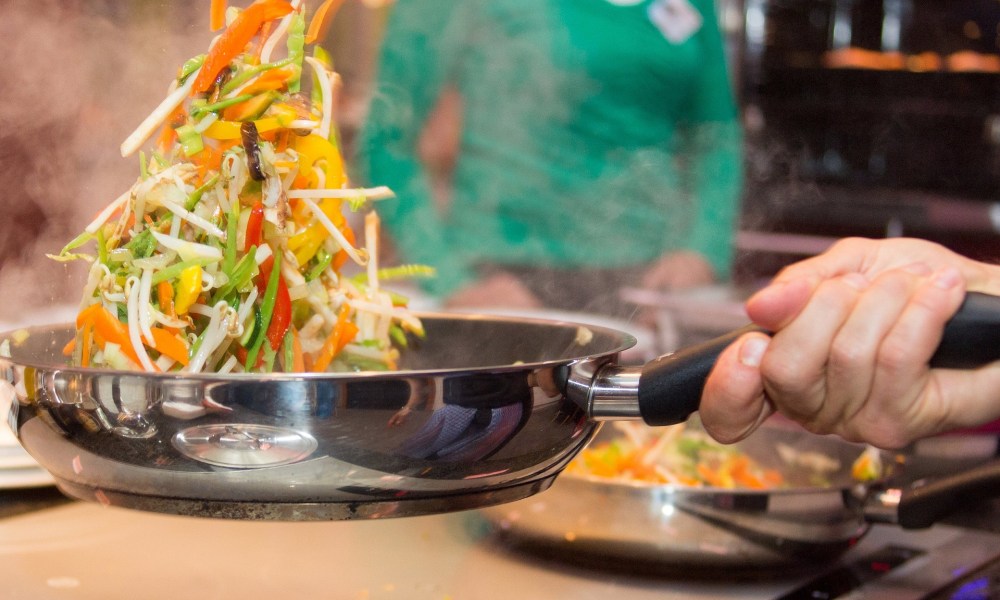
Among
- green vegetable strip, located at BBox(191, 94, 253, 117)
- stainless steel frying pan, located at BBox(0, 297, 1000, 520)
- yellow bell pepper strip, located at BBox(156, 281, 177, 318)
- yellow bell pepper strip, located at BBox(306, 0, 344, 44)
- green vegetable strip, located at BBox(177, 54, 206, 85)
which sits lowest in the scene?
stainless steel frying pan, located at BBox(0, 297, 1000, 520)

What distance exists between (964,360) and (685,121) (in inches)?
75.9

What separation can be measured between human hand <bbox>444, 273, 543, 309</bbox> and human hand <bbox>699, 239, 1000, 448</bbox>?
4.39 ft

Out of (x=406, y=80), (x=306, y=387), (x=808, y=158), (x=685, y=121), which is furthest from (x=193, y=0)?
(x=808, y=158)

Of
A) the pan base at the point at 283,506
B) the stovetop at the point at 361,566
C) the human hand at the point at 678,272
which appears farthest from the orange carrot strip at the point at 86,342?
the human hand at the point at 678,272

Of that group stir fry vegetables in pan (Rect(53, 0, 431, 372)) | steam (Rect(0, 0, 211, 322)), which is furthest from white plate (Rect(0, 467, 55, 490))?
stir fry vegetables in pan (Rect(53, 0, 431, 372))

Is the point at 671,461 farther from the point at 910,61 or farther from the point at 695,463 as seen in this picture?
the point at 910,61

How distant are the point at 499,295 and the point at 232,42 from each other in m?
1.36

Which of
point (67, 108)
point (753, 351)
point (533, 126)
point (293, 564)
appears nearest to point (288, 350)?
point (293, 564)

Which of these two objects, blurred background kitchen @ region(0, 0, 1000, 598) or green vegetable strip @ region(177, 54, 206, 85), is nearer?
green vegetable strip @ region(177, 54, 206, 85)

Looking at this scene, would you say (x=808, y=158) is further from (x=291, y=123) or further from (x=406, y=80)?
(x=291, y=123)

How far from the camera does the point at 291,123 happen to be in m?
0.78

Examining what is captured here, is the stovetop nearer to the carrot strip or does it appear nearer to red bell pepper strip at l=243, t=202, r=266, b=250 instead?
red bell pepper strip at l=243, t=202, r=266, b=250

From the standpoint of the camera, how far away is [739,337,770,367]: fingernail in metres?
0.70

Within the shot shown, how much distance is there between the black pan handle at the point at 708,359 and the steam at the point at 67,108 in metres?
0.63
